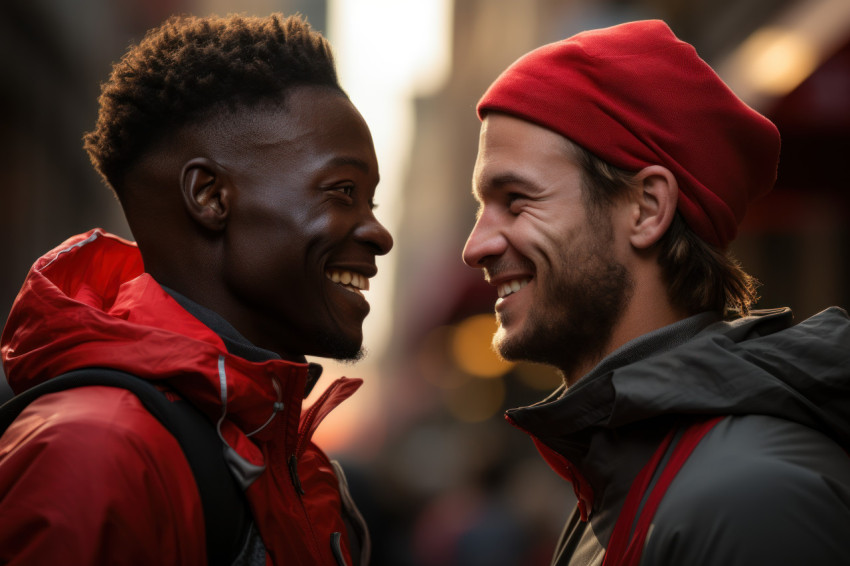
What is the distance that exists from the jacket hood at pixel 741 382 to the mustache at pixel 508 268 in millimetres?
693

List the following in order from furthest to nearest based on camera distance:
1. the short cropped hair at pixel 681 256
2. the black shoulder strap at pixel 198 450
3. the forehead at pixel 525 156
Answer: the forehead at pixel 525 156 → the short cropped hair at pixel 681 256 → the black shoulder strap at pixel 198 450

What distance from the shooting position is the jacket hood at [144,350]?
2.40 m

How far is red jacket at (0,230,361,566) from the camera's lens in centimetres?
204

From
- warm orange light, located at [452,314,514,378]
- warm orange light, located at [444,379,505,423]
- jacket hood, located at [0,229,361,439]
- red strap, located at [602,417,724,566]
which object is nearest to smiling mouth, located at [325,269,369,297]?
jacket hood, located at [0,229,361,439]

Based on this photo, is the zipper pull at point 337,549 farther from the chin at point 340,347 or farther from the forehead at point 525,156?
the forehead at point 525,156

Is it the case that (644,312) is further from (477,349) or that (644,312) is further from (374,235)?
(477,349)

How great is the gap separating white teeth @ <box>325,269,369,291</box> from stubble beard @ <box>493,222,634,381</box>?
25.6 inches

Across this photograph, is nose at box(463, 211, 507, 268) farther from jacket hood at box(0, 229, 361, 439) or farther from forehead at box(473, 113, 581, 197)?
jacket hood at box(0, 229, 361, 439)

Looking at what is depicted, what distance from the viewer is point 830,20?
6.94 metres

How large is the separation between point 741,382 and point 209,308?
1.74 m

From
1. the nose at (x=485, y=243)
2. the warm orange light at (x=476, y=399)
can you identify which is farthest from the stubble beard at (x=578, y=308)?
the warm orange light at (x=476, y=399)

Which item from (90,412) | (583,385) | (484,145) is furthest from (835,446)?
(90,412)

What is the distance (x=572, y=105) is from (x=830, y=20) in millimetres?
4831

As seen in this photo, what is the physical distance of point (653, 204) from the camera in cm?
321
